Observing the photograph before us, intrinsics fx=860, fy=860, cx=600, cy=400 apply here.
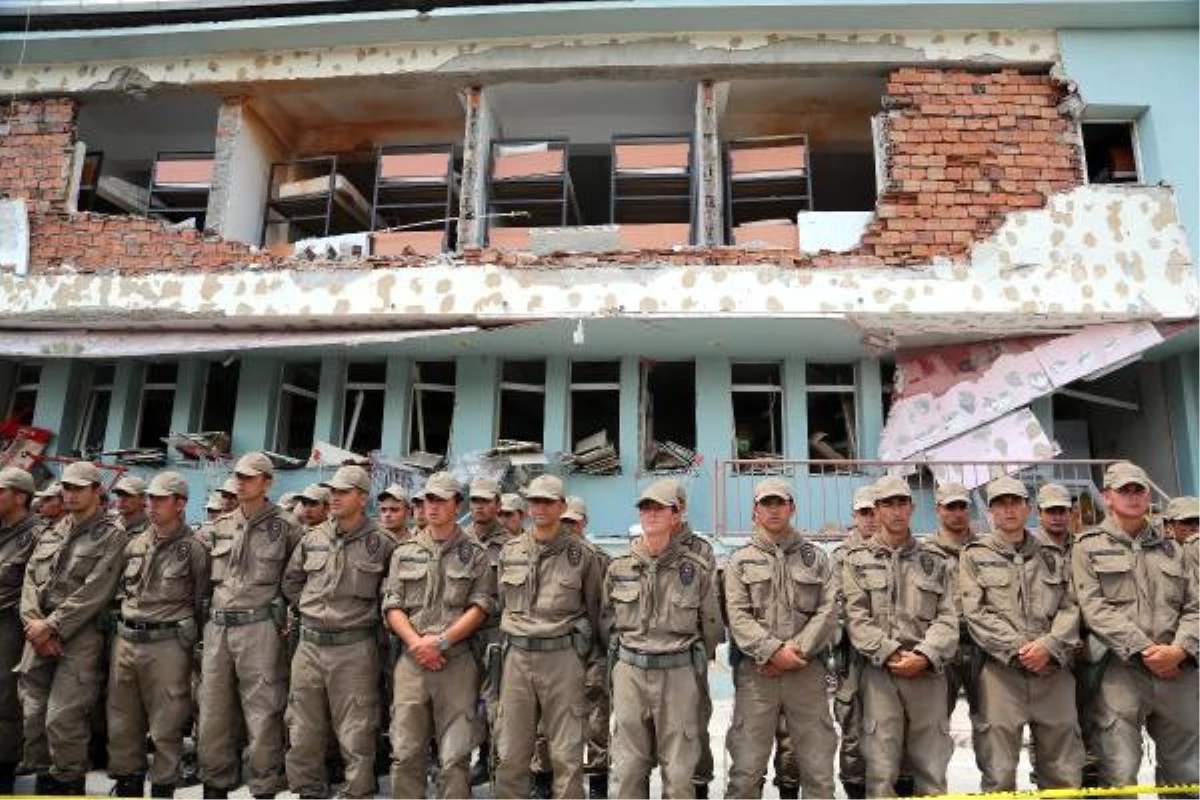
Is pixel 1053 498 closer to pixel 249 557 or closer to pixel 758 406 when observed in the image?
pixel 249 557

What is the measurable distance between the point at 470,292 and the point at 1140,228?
6.25 m

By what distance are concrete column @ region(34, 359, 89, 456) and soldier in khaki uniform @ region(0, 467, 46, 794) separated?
4953 millimetres

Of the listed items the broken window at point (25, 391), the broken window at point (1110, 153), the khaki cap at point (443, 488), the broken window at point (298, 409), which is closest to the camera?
the khaki cap at point (443, 488)

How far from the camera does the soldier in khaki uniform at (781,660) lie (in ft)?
13.4

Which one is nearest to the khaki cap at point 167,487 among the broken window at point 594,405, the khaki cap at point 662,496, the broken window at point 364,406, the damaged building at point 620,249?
the khaki cap at point 662,496

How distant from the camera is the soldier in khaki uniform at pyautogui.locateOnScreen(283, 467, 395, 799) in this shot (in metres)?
4.37

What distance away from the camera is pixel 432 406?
31.5 feet

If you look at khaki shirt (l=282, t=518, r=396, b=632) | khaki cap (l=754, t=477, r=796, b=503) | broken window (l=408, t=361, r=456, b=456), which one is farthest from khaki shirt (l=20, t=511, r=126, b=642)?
broken window (l=408, t=361, r=456, b=456)

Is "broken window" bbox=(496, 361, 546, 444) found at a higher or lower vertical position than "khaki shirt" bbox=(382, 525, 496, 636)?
higher

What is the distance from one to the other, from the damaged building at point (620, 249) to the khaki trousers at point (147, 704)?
4.11 metres

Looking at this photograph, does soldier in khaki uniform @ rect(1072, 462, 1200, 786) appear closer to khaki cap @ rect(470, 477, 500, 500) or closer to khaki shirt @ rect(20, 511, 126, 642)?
khaki cap @ rect(470, 477, 500, 500)

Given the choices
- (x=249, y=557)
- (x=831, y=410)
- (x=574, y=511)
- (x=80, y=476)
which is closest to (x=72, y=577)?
(x=80, y=476)

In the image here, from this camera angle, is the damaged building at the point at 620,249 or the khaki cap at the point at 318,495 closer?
the khaki cap at the point at 318,495

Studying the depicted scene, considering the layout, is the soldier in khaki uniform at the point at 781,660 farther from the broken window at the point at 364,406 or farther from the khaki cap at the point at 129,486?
the broken window at the point at 364,406
